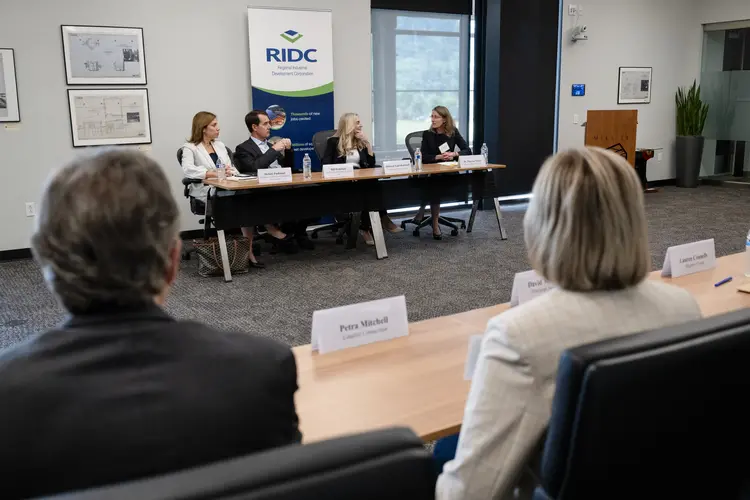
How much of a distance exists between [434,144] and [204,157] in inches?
91.8

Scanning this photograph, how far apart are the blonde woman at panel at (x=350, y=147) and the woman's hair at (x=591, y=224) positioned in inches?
201

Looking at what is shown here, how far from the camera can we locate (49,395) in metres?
0.85

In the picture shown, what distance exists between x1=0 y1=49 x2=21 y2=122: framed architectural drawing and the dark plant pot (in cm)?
868

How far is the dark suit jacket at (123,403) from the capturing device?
841mm

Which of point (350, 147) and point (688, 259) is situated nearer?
point (688, 259)

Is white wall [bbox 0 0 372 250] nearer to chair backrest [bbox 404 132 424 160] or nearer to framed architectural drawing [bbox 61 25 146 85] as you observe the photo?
framed architectural drawing [bbox 61 25 146 85]

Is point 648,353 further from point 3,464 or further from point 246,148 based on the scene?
point 246,148

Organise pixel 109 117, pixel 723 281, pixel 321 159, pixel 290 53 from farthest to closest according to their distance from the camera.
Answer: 1. pixel 290 53
2. pixel 321 159
3. pixel 109 117
4. pixel 723 281

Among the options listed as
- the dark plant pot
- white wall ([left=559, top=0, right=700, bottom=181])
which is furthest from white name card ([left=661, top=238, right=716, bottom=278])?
the dark plant pot

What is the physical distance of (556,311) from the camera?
1.24 m

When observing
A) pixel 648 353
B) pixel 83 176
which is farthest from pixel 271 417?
pixel 648 353

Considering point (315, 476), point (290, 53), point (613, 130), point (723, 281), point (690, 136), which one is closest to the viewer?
point (315, 476)

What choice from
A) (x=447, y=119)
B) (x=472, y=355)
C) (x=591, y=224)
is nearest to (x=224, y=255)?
(x=447, y=119)

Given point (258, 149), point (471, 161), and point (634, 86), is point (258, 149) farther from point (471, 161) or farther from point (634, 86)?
point (634, 86)
